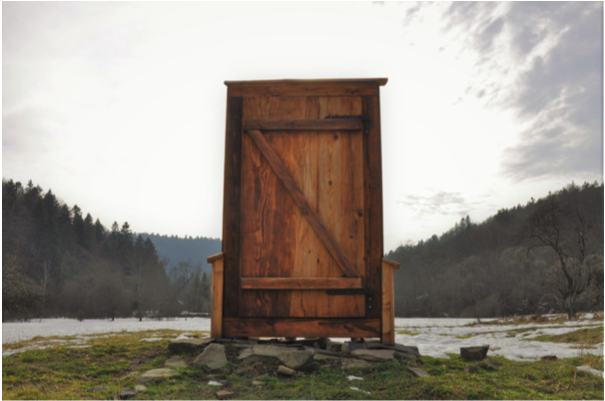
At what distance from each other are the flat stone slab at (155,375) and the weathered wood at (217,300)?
1.48 m

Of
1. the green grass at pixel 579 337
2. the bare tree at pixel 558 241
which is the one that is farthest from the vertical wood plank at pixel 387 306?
the bare tree at pixel 558 241

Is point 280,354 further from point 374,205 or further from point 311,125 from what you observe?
point 311,125

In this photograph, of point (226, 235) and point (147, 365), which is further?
point (226, 235)

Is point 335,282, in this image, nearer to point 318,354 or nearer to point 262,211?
point 318,354

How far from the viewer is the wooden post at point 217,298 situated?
6590mm

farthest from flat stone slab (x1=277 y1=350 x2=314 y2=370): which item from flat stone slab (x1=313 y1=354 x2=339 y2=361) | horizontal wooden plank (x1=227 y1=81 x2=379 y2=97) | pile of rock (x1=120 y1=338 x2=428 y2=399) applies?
horizontal wooden plank (x1=227 y1=81 x2=379 y2=97)

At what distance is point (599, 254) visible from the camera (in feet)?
72.8

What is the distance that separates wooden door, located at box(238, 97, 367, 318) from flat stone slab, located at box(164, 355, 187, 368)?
1131 millimetres

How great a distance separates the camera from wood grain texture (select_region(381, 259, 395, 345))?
6535 mm

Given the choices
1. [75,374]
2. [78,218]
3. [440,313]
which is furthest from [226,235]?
[78,218]

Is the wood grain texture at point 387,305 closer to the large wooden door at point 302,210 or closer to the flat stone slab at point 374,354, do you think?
the large wooden door at point 302,210

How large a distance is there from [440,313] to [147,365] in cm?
3204

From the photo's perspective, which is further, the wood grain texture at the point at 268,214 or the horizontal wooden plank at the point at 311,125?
the horizontal wooden plank at the point at 311,125

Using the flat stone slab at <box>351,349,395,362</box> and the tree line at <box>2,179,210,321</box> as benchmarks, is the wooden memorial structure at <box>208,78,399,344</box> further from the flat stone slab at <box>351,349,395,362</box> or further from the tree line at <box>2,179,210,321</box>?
the tree line at <box>2,179,210,321</box>
